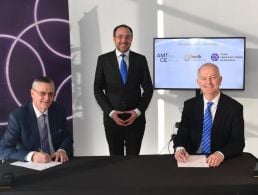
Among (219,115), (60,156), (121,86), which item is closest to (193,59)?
(121,86)

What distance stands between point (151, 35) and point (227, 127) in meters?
2.41

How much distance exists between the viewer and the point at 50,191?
1807 millimetres

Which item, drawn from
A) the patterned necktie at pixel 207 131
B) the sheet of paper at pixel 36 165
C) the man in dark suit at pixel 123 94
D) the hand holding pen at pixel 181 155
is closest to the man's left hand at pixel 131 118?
the man in dark suit at pixel 123 94

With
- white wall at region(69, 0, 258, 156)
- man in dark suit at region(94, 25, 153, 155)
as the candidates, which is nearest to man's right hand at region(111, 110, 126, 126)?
man in dark suit at region(94, 25, 153, 155)

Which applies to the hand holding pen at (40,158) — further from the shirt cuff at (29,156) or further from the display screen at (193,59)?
the display screen at (193,59)

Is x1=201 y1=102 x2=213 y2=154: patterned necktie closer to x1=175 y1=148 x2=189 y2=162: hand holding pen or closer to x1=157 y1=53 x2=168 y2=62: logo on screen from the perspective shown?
x1=175 y1=148 x2=189 y2=162: hand holding pen

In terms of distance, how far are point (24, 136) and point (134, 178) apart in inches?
36.5

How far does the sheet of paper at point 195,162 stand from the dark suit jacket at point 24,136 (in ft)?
2.71

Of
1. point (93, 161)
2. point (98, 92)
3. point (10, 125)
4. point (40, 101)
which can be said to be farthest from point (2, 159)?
point (98, 92)

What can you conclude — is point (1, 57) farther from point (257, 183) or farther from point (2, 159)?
point (257, 183)

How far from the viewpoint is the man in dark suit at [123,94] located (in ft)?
11.9

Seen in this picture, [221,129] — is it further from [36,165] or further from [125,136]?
[125,136]

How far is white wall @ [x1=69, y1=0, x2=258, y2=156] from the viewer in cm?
457

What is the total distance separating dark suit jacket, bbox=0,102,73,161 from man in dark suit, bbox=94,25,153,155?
1.03 m
